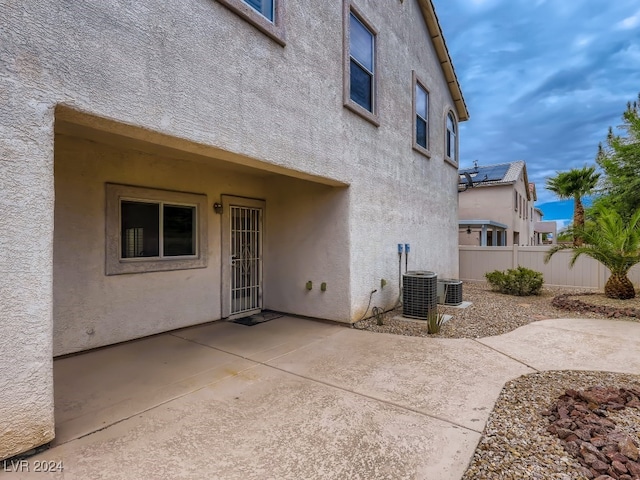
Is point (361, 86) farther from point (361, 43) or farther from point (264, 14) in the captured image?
point (264, 14)

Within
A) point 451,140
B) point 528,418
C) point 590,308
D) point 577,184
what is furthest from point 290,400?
point 577,184

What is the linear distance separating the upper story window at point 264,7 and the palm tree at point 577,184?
22965mm

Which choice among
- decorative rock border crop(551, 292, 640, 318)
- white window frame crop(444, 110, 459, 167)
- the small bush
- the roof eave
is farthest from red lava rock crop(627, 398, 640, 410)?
the roof eave

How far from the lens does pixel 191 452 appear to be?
8.84 feet

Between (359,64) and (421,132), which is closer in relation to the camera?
(359,64)

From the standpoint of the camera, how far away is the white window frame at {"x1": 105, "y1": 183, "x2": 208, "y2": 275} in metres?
5.32

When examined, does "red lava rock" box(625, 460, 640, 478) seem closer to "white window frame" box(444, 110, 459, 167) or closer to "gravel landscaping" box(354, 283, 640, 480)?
"gravel landscaping" box(354, 283, 640, 480)

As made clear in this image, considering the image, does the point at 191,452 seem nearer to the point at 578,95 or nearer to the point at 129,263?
the point at 129,263

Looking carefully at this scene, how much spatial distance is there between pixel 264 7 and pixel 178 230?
4.18m

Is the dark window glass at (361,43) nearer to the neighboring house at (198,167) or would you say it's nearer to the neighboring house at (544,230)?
the neighboring house at (198,167)

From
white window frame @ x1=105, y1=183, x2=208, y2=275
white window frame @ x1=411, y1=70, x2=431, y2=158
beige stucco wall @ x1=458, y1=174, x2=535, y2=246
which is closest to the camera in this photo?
white window frame @ x1=105, y1=183, x2=208, y2=275

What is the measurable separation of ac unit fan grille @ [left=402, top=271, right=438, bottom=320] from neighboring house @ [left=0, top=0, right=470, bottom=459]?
554 mm

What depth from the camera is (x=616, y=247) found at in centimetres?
885

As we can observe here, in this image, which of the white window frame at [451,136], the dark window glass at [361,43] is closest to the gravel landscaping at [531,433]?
the dark window glass at [361,43]
